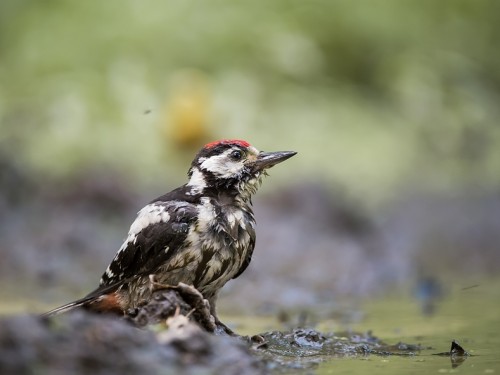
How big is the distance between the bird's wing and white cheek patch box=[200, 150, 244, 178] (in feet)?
1.11

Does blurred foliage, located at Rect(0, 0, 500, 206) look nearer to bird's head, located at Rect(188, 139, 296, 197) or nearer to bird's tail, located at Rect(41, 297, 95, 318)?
bird's head, located at Rect(188, 139, 296, 197)

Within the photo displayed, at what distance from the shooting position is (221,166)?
17.7ft

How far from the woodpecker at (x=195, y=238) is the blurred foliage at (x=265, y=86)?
5.69 m

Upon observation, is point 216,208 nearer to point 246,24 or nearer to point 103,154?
point 103,154

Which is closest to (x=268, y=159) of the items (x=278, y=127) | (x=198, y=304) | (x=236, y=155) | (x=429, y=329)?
(x=236, y=155)

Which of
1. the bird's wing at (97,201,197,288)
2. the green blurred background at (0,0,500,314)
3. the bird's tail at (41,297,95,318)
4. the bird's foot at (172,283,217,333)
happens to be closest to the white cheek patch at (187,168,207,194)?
the bird's wing at (97,201,197,288)

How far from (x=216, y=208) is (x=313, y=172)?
6.62 meters

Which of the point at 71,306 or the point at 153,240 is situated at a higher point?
the point at 153,240

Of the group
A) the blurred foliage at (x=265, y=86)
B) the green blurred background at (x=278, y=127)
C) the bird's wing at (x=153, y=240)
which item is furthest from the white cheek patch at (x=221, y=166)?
the blurred foliage at (x=265, y=86)

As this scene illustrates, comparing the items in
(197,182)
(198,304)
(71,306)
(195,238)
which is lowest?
(198,304)

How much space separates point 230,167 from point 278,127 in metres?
7.79

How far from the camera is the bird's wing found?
195 inches

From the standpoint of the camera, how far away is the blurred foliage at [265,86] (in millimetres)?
12195

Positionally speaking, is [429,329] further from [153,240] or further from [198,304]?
[198,304]
